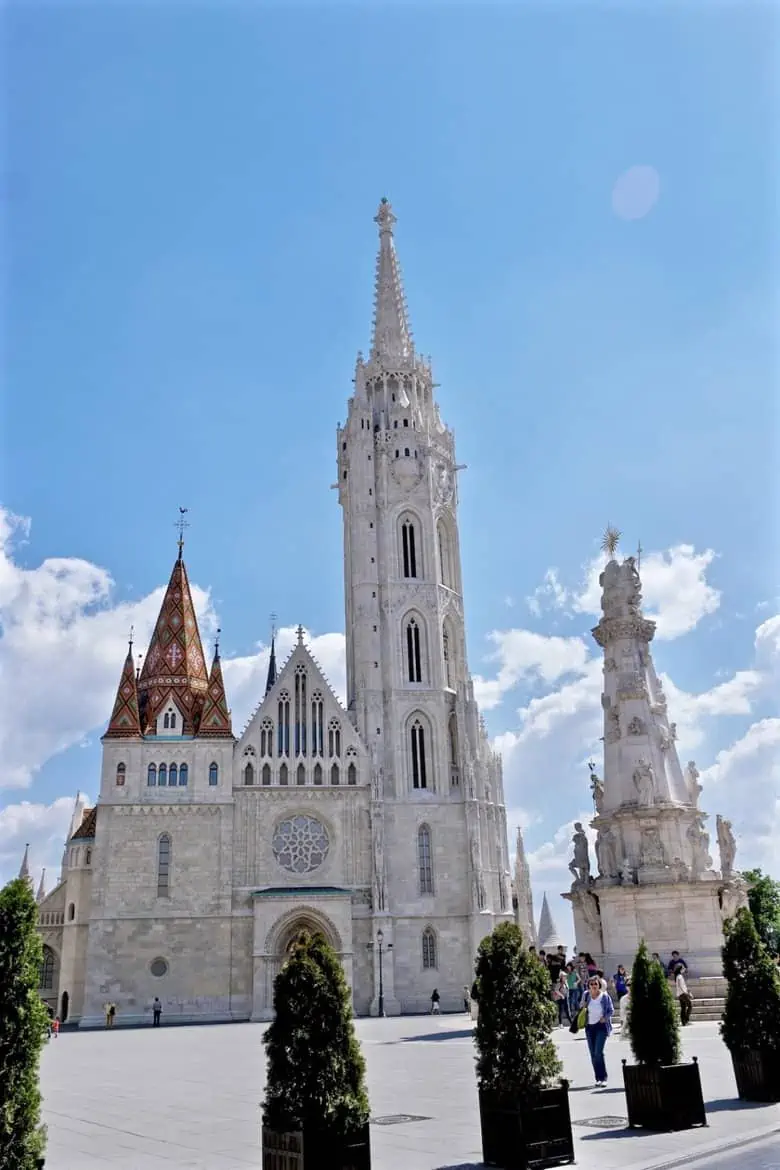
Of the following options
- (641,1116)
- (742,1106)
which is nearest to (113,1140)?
(641,1116)

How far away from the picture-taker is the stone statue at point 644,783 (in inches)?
1046

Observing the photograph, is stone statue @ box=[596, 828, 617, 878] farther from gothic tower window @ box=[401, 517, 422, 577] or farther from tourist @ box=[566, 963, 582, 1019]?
gothic tower window @ box=[401, 517, 422, 577]

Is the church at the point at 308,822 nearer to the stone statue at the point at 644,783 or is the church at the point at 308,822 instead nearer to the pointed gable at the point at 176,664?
the pointed gable at the point at 176,664

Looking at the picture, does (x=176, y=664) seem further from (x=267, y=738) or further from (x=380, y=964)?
(x=380, y=964)

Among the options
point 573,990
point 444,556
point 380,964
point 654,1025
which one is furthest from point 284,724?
point 654,1025

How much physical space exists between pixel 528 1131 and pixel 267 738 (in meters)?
39.8

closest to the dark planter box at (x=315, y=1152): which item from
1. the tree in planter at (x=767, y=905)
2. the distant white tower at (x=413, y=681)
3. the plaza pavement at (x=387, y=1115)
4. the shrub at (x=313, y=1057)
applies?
the shrub at (x=313, y=1057)

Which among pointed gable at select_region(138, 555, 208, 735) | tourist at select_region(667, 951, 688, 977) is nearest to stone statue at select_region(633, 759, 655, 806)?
tourist at select_region(667, 951, 688, 977)

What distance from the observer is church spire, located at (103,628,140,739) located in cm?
4653

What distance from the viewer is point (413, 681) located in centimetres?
5006

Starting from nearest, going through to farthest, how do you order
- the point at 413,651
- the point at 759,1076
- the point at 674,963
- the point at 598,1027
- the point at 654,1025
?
the point at 654,1025 → the point at 759,1076 → the point at 598,1027 → the point at 674,963 → the point at 413,651

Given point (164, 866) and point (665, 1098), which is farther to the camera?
point (164, 866)

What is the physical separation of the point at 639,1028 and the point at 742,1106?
78.6 inches

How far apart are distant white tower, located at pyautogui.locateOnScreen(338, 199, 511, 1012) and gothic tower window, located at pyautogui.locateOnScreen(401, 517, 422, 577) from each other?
77 mm
